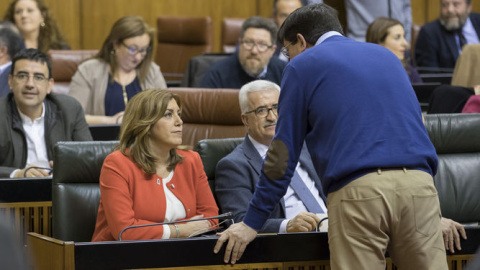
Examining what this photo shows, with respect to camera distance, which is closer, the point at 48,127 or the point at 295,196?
the point at 295,196

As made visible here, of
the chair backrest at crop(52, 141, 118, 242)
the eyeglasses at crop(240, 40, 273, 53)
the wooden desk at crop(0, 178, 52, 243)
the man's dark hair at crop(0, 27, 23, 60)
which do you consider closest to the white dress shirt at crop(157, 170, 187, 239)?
the chair backrest at crop(52, 141, 118, 242)

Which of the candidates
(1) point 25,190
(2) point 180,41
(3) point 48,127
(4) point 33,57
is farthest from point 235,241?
(2) point 180,41

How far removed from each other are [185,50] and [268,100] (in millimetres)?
4336

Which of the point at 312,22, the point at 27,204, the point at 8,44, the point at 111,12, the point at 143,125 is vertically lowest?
the point at 27,204

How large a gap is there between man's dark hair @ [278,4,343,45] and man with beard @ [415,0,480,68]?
475 centimetres

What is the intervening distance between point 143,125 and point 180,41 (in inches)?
182

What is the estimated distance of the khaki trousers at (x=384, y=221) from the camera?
1.99 m

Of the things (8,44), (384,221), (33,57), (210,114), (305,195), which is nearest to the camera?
(384,221)

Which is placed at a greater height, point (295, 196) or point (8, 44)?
point (8, 44)

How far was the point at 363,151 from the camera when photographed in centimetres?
200

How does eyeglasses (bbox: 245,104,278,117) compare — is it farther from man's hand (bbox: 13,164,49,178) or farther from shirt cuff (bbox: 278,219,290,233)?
man's hand (bbox: 13,164,49,178)

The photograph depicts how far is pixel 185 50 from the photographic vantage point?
7227 millimetres

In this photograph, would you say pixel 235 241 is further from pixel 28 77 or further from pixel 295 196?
pixel 28 77

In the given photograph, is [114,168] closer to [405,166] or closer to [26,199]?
[26,199]
